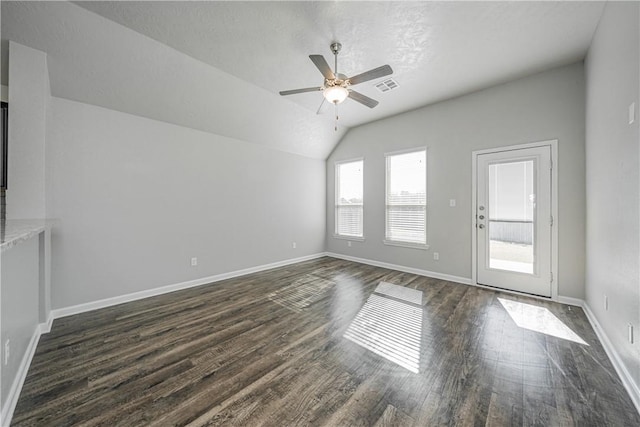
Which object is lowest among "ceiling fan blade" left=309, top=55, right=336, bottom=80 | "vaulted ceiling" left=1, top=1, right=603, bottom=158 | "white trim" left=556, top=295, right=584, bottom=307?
"white trim" left=556, top=295, right=584, bottom=307

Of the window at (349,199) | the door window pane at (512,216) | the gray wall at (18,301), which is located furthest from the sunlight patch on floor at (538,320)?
the gray wall at (18,301)

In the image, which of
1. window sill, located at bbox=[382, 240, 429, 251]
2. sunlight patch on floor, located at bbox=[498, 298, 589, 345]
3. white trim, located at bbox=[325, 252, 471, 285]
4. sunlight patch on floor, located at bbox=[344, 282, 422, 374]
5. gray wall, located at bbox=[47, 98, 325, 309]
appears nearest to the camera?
sunlight patch on floor, located at bbox=[344, 282, 422, 374]

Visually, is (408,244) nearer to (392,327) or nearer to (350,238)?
(350,238)

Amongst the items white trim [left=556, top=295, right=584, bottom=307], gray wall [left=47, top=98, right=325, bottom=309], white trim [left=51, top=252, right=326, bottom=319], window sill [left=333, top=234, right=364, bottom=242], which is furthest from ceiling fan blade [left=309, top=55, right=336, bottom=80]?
white trim [left=556, top=295, right=584, bottom=307]

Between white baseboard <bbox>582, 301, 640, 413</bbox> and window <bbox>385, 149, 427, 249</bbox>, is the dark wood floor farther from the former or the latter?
window <bbox>385, 149, 427, 249</bbox>

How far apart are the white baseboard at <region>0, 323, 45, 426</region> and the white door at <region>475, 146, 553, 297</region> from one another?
4893mm

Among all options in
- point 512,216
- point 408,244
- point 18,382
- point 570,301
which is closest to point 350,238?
point 408,244

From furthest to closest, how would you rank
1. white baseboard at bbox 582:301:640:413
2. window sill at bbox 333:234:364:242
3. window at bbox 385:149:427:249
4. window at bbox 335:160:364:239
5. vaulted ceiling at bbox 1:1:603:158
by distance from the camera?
window at bbox 335:160:364:239
window sill at bbox 333:234:364:242
window at bbox 385:149:427:249
vaulted ceiling at bbox 1:1:603:158
white baseboard at bbox 582:301:640:413

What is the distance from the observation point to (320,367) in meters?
1.86

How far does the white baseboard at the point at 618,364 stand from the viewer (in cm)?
152

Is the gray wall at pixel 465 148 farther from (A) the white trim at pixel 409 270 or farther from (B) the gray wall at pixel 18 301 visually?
(B) the gray wall at pixel 18 301

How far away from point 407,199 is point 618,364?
126 inches

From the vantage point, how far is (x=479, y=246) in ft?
12.1

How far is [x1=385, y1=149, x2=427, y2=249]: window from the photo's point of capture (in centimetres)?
441
